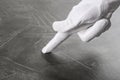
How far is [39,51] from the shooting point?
3.92ft

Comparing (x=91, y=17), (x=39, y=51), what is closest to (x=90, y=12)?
(x=91, y=17)

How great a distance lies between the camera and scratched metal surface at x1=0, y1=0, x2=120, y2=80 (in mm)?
1099

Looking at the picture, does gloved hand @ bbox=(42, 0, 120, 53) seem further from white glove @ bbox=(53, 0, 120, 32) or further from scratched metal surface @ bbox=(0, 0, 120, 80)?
scratched metal surface @ bbox=(0, 0, 120, 80)

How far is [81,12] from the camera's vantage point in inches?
36.0

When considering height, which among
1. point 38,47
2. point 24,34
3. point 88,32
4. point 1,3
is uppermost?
point 1,3

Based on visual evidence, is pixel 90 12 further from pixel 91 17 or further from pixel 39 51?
pixel 39 51

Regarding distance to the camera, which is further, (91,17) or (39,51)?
(39,51)

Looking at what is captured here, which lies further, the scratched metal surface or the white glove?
the scratched metal surface

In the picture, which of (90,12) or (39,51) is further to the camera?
(39,51)

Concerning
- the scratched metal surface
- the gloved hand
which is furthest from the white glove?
the scratched metal surface

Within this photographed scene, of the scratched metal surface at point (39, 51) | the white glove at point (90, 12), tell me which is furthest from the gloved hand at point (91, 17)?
the scratched metal surface at point (39, 51)

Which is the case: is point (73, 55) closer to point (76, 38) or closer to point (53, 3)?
point (76, 38)

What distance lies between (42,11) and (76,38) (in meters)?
0.30

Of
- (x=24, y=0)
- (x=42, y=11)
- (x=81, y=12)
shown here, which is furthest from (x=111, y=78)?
(x=24, y=0)
